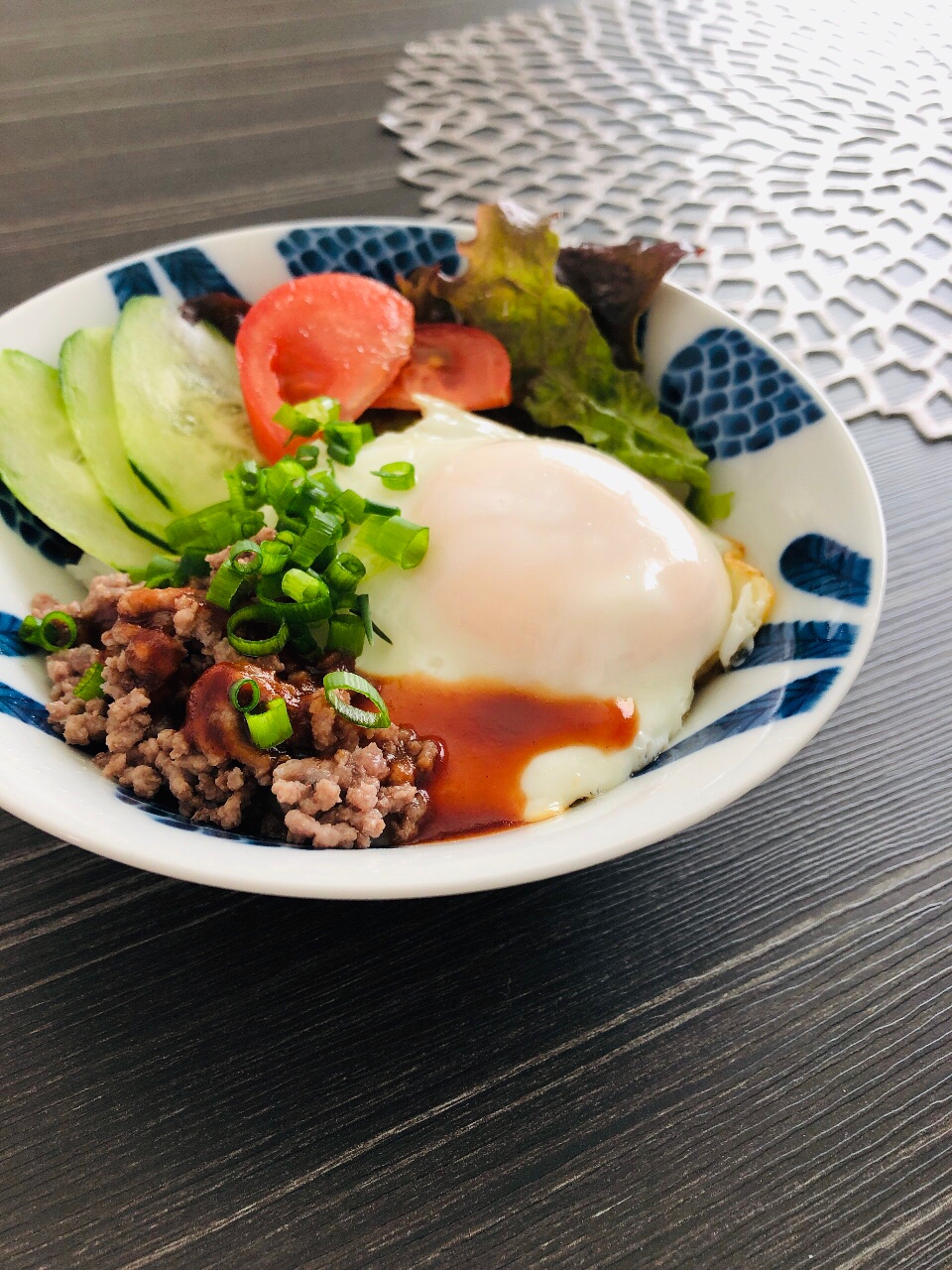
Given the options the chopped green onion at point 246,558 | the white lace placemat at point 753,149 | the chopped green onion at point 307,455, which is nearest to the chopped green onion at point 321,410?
the chopped green onion at point 307,455

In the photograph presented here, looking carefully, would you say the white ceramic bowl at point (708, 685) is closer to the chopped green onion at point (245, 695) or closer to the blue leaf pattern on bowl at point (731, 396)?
the blue leaf pattern on bowl at point (731, 396)

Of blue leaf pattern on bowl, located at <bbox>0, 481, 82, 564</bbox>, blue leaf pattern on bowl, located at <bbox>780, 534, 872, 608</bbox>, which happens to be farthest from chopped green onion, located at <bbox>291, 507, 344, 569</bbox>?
blue leaf pattern on bowl, located at <bbox>780, 534, 872, 608</bbox>

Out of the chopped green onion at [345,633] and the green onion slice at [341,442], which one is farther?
the green onion slice at [341,442]

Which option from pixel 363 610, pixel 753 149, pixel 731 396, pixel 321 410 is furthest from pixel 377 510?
pixel 753 149

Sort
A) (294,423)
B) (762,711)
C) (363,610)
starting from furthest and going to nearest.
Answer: (294,423) → (363,610) → (762,711)

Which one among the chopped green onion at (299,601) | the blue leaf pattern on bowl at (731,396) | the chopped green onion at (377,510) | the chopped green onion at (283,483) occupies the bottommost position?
the chopped green onion at (299,601)

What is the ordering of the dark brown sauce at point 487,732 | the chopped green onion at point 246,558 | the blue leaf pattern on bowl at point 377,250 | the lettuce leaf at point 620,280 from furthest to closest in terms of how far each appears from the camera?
the blue leaf pattern on bowl at point 377,250 → the lettuce leaf at point 620,280 → the chopped green onion at point 246,558 → the dark brown sauce at point 487,732

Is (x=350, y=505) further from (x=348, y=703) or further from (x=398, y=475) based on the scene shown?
(x=348, y=703)
